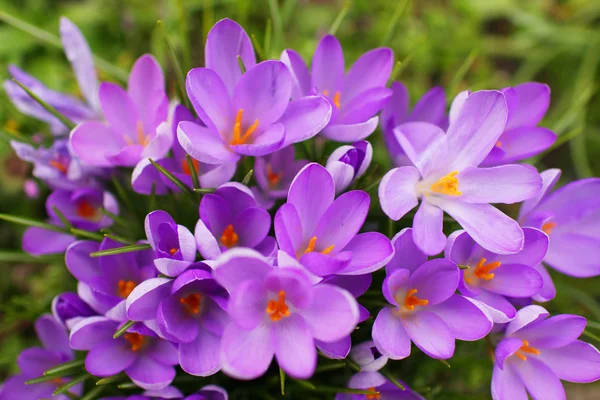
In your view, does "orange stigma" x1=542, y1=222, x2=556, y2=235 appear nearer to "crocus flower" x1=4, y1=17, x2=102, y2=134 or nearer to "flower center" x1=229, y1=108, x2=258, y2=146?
"flower center" x1=229, y1=108, x2=258, y2=146

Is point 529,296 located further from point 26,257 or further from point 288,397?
point 26,257

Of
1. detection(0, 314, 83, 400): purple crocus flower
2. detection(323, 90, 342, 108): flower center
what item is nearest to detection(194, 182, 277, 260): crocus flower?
detection(323, 90, 342, 108): flower center

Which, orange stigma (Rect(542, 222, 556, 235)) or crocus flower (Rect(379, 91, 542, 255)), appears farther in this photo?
orange stigma (Rect(542, 222, 556, 235))

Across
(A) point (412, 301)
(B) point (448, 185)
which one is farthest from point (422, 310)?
(B) point (448, 185)

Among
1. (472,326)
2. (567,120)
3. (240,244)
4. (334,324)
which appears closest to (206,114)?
(240,244)

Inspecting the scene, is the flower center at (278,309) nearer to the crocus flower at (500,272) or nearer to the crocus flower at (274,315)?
the crocus flower at (274,315)
